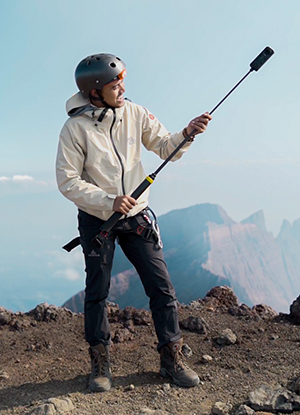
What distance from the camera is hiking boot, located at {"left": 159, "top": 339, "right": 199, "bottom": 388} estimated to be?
518cm

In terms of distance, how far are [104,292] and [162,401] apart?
46.4 inches

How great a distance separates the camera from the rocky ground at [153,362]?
490cm

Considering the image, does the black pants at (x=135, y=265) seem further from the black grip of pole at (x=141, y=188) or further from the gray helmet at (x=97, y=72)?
the gray helmet at (x=97, y=72)

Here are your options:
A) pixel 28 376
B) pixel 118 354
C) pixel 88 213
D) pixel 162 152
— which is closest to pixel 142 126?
pixel 162 152

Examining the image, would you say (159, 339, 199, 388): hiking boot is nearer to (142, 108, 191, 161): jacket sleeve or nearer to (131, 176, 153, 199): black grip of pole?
(131, 176, 153, 199): black grip of pole

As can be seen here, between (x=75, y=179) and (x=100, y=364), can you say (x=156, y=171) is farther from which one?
(x=100, y=364)

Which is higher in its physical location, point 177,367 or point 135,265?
point 135,265

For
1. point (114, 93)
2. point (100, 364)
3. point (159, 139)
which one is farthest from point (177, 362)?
point (114, 93)

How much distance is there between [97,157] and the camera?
4.93 m

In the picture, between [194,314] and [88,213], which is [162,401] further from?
[194,314]

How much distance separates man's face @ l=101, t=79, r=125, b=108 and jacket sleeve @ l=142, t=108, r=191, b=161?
36 cm

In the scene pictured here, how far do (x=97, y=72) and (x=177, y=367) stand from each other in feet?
9.92

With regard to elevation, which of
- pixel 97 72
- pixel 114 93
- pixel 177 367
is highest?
pixel 97 72

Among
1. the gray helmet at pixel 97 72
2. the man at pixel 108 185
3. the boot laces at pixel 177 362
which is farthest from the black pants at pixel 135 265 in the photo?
the gray helmet at pixel 97 72
